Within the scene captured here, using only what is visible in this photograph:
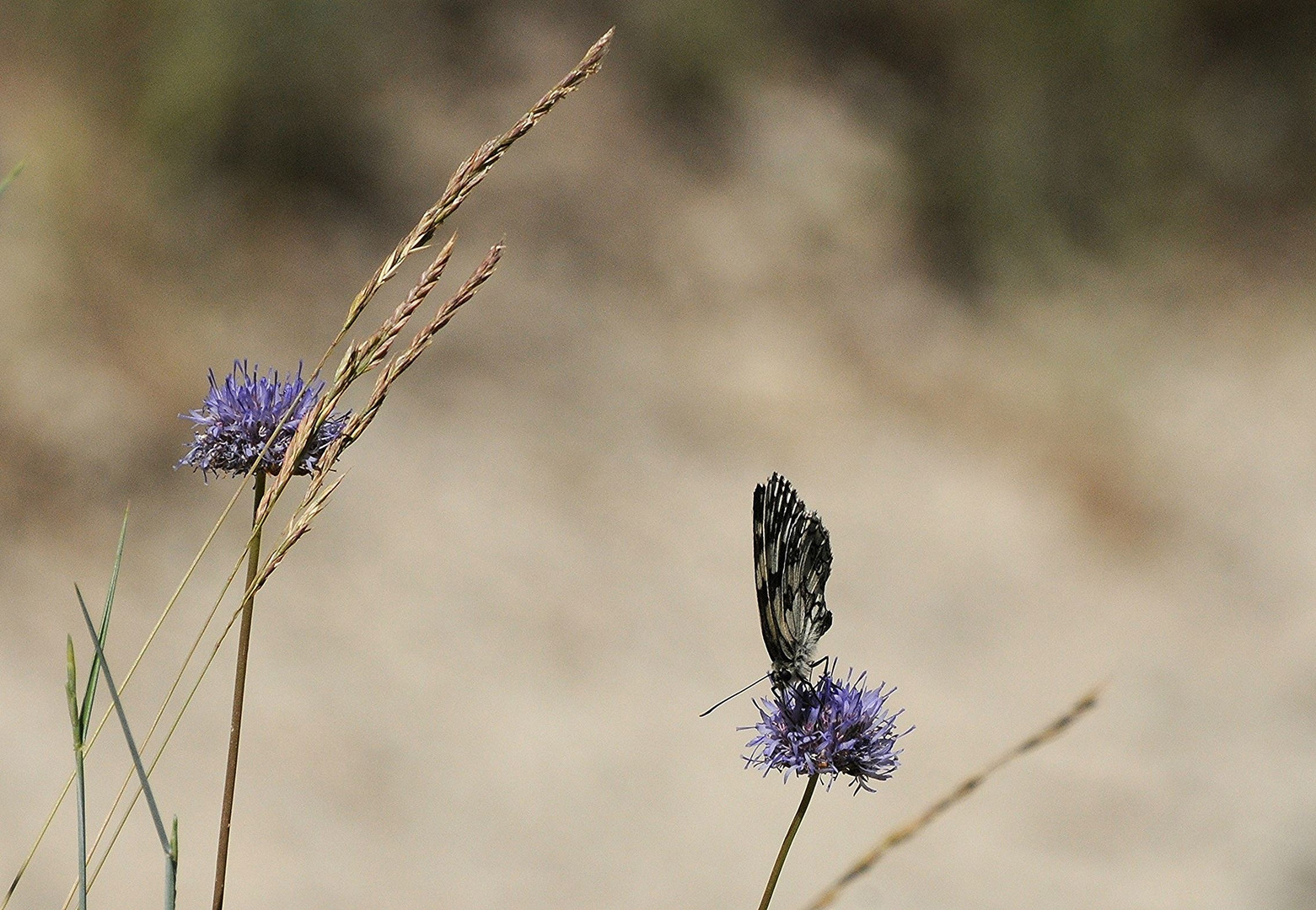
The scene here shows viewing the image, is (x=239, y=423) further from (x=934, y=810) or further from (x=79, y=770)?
(x=934, y=810)

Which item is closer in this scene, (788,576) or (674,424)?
(788,576)

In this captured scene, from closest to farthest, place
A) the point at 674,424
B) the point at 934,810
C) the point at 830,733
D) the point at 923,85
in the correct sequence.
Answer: the point at 934,810, the point at 830,733, the point at 674,424, the point at 923,85

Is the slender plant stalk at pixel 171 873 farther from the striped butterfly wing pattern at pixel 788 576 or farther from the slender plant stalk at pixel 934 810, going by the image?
the striped butterfly wing pattern at pixel 788 576

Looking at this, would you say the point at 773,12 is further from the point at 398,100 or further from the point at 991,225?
the point at 398,100

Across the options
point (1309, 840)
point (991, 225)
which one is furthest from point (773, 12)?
point (1309, 840)

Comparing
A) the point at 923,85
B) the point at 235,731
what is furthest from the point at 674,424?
the point at 235,731

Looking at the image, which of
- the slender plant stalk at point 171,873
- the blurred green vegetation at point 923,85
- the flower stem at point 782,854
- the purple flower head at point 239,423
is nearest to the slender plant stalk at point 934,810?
the flower stem at point 782,854
